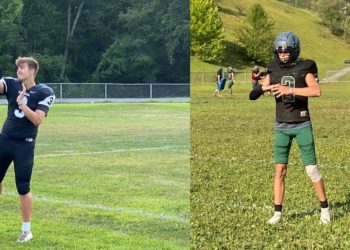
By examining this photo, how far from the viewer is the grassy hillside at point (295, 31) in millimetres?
5367

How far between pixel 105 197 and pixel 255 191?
3.38ft

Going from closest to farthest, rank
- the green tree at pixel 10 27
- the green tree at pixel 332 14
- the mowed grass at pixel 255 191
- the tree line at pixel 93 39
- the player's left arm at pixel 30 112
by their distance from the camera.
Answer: the player's left arm at pixel 30 112, the mowed grass at pixel 255 191, the green tree at pixel 332 14, the green tree at pixel 10 27, the tree line at pixel 93 39

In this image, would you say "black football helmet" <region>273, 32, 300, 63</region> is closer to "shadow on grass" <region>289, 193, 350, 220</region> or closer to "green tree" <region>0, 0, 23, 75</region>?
"shadow on grass" <region>289, 193, 350, 220</region>

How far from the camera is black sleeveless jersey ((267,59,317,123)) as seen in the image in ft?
10.2

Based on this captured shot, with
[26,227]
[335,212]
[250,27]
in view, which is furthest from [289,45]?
[250,27]

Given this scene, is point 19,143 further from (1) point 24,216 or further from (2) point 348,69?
(2) point 348,69

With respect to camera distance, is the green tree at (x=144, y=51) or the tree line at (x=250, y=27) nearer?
the tree line at (x=250, y=27)

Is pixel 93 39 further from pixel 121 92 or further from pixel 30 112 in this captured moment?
pixel 30 112

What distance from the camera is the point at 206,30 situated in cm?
468

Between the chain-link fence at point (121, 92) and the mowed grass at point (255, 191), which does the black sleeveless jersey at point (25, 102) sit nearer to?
the mowed grass at point (255, 191)

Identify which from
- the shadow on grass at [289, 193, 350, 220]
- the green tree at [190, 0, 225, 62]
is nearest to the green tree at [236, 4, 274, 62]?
the green tree at [190, 0, 225, 62]

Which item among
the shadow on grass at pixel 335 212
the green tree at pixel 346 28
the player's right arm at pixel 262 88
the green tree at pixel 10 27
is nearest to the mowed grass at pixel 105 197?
the shadow on grass at pixel 335 212

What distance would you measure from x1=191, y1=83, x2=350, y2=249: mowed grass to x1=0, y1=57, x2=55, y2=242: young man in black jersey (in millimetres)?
817

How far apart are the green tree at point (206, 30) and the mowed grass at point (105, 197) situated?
39.6 inches
